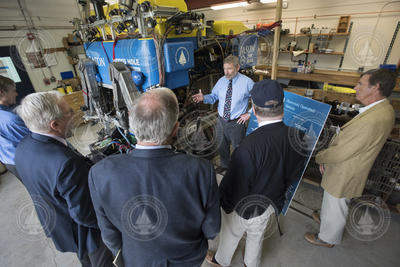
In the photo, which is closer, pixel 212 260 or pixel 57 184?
pixel 57 184

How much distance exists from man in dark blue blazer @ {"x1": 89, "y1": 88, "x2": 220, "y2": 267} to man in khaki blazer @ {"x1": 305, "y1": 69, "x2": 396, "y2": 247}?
1.24 meters

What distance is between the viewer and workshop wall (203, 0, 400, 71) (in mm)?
4336

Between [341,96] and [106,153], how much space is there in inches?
132

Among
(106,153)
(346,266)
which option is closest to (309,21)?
(346,266)

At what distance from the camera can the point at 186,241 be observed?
3.23 ft

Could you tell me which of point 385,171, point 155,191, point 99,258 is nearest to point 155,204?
point 155,191

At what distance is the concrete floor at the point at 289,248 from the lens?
1829 mm

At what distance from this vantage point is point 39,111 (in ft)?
3.84

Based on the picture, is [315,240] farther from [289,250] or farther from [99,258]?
[99,258]

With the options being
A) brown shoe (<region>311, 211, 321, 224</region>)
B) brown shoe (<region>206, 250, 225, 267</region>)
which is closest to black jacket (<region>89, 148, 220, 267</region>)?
brown shoe (<region>206, 250, 225, 267</region>)

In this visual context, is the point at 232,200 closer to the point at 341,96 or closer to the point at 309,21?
the point at 341,96

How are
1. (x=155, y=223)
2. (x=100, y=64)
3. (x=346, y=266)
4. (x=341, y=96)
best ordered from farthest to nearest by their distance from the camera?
(x=341, y=96) → (x=100, y=64) → (x=346, y=266) → (x=155, y=223)

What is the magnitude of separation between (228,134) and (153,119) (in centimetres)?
198

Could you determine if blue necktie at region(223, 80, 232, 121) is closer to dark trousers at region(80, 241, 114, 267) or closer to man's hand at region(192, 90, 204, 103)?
man's hand at region(192, 90, 204, 103)
